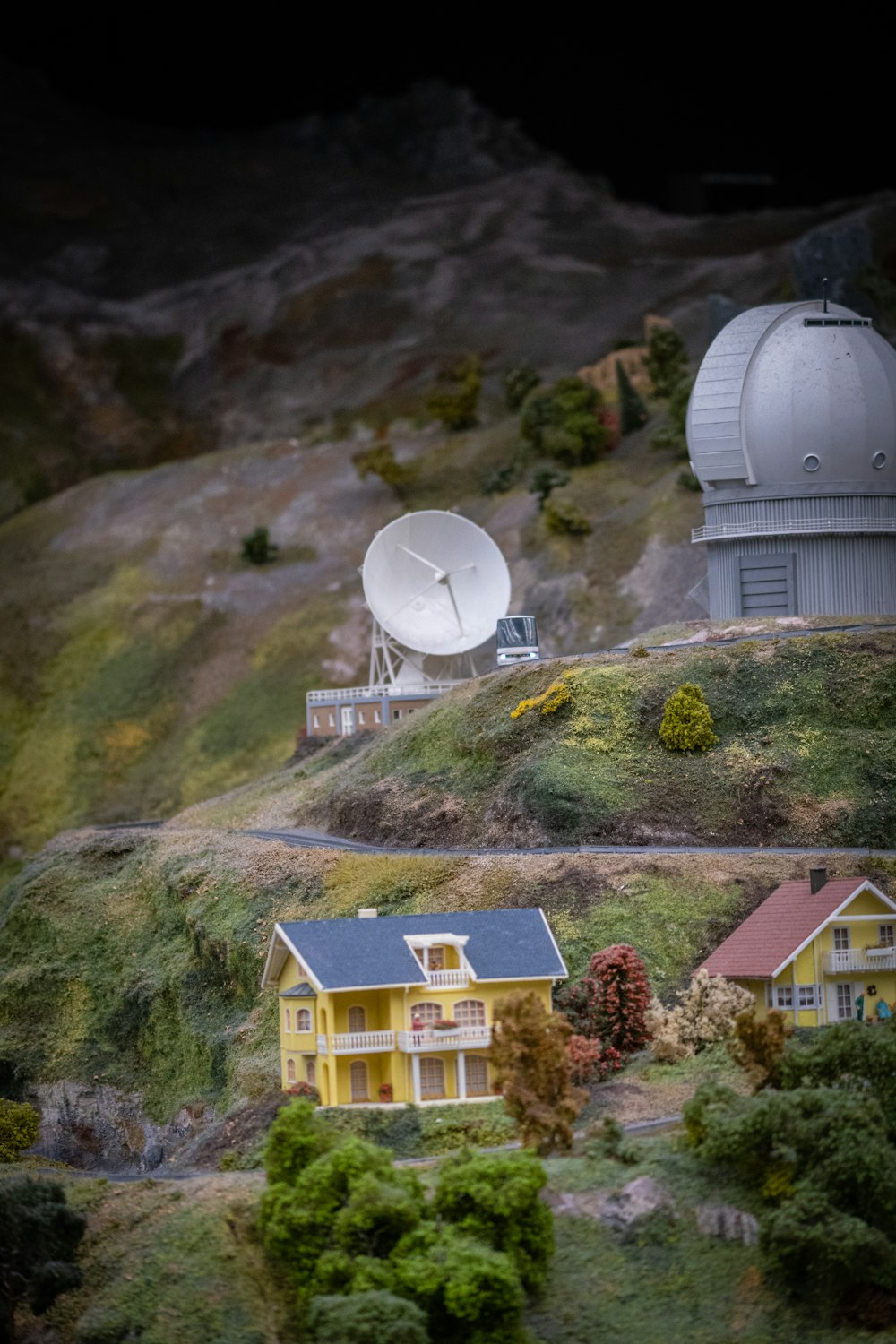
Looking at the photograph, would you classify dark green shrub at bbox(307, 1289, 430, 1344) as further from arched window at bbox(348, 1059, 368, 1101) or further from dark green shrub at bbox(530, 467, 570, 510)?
dark green shrub at bbox(530, 467, 570, 510)

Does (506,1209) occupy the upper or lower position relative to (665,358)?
lower

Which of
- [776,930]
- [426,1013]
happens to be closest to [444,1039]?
[426,1013]

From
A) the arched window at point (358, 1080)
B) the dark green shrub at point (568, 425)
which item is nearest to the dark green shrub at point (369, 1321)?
the arched window at point (358, 1080)

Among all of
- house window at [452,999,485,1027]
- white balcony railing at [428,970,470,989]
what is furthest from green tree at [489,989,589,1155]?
house window at [452,999,485,1027]

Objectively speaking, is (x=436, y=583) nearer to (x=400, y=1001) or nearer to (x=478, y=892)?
(x=478, y=892)

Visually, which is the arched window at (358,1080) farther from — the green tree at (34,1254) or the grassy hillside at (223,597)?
the grassy hillside at (223,597)

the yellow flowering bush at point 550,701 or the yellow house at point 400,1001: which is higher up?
the yellow flowering bush at point 550,701
